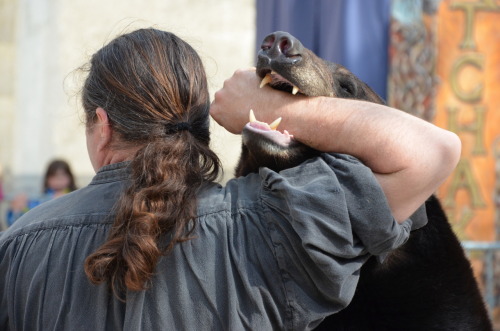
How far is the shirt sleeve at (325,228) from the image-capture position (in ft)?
4.80

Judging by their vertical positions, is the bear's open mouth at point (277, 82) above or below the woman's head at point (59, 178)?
above

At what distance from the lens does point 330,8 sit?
3.32 meters

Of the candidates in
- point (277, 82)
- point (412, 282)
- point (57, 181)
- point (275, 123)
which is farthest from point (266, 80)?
point (57, 181)

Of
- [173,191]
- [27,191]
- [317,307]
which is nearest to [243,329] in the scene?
[317,307]

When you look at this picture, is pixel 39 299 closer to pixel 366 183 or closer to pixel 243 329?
pixel 243 329

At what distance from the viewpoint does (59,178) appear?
6172 millimetres

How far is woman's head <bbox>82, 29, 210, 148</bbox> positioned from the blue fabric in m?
1.64

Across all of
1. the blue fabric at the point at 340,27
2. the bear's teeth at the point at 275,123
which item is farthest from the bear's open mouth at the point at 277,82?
the blue fabric at the point at 340,27

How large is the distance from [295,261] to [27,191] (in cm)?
833

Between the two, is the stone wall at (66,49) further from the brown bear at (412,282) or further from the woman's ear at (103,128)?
the woman's ear at (103,128)

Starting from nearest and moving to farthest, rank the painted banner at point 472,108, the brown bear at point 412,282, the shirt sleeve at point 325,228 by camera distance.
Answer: the shirt sleeve at point 325,228 < the brown bear at point 412,282 < the painted banner at point 472,108

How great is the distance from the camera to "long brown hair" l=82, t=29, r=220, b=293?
149 centimetres

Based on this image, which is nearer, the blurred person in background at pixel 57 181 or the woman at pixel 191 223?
the woman at pixel 191 223

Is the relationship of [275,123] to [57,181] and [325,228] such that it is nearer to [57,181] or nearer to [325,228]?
[325,228]
